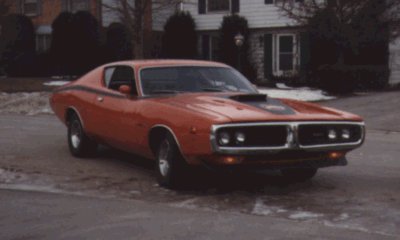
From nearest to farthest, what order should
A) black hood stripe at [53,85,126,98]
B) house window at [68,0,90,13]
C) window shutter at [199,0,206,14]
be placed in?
black hood stripe at [53,85,126,98]
window shutter at [199,0,206,14]
house window at [68,0,90,13]

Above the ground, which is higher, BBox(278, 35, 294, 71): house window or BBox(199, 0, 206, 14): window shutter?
BBox(199, 0, 206, 14): window shutter

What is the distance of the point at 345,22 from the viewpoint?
75.0ft

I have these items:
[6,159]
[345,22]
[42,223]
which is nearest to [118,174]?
[6,159]

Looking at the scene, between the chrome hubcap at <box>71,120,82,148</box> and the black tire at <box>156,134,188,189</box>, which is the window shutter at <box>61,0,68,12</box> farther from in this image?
the black tire at <box>156,134,188,189</box>

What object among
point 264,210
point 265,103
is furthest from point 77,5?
point 264,210

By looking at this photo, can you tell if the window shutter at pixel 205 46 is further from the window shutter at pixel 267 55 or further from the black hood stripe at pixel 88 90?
the black hood stripe at pixel 88 90

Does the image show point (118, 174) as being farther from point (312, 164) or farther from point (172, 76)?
point (312, 164)

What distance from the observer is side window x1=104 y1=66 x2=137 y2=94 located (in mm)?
8690

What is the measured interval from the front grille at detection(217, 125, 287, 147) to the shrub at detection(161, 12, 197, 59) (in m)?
23.8

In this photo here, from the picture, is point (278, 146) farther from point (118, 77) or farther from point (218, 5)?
point (218, 5)

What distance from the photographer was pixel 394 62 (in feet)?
85.7

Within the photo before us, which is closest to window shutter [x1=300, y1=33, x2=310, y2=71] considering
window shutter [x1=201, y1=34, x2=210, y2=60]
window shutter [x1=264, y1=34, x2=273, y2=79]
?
window shutter [x1=264, y1=34, x2=273, y2=79]

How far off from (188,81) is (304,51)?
20409mm

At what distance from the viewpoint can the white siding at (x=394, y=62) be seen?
26031mm
